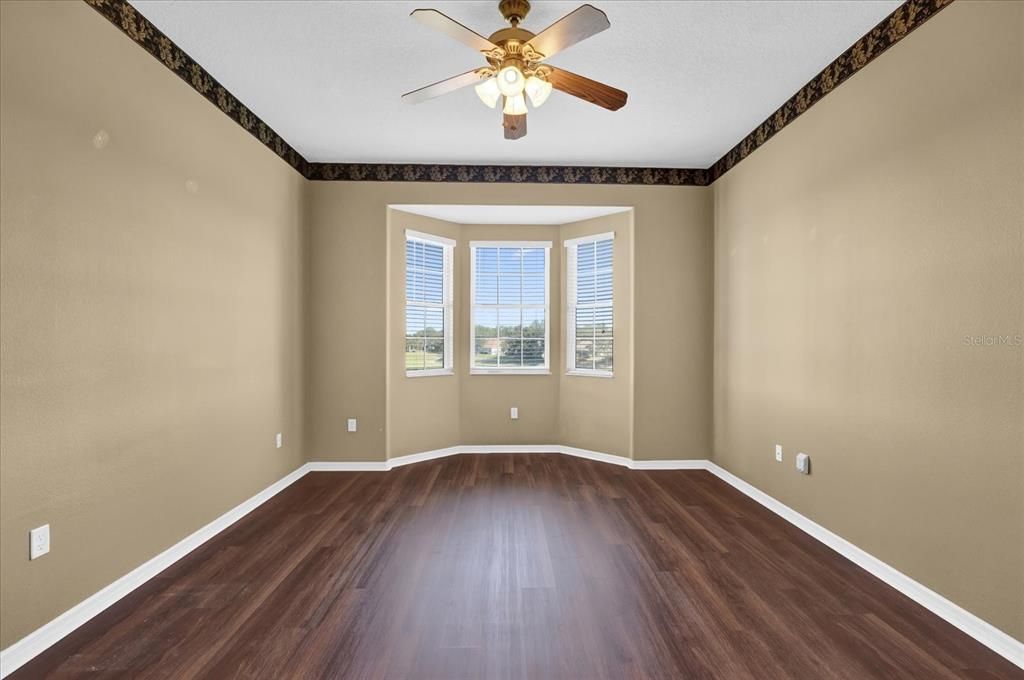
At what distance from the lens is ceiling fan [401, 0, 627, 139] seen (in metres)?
1.92

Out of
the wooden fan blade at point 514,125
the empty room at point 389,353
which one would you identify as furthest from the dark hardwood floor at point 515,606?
the wooden fan blade at point 514,125

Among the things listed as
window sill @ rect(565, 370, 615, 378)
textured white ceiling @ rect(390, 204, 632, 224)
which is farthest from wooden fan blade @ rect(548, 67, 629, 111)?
window sill @ rect(565, 370, 615, 378)

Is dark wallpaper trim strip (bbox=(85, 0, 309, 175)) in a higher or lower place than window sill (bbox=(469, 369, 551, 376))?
higher

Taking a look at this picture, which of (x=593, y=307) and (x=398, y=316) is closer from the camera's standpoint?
(x=398, y=316)

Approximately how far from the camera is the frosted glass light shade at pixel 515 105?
228 centimetres

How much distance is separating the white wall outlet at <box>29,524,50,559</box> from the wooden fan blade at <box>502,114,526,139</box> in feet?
8.94

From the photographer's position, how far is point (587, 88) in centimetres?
226

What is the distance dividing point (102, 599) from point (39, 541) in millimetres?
480

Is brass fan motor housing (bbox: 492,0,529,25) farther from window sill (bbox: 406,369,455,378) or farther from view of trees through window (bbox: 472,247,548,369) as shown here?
window sill (bbox: 406,369,455,378)

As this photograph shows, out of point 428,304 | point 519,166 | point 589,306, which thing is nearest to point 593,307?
point 589,306

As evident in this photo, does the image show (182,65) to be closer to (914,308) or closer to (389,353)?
(389,353)

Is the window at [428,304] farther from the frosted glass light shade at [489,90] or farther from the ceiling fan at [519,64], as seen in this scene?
the frosted glass light shade at [489,90]

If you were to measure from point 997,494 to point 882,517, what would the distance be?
0.65 metres

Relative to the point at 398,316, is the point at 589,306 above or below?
above
